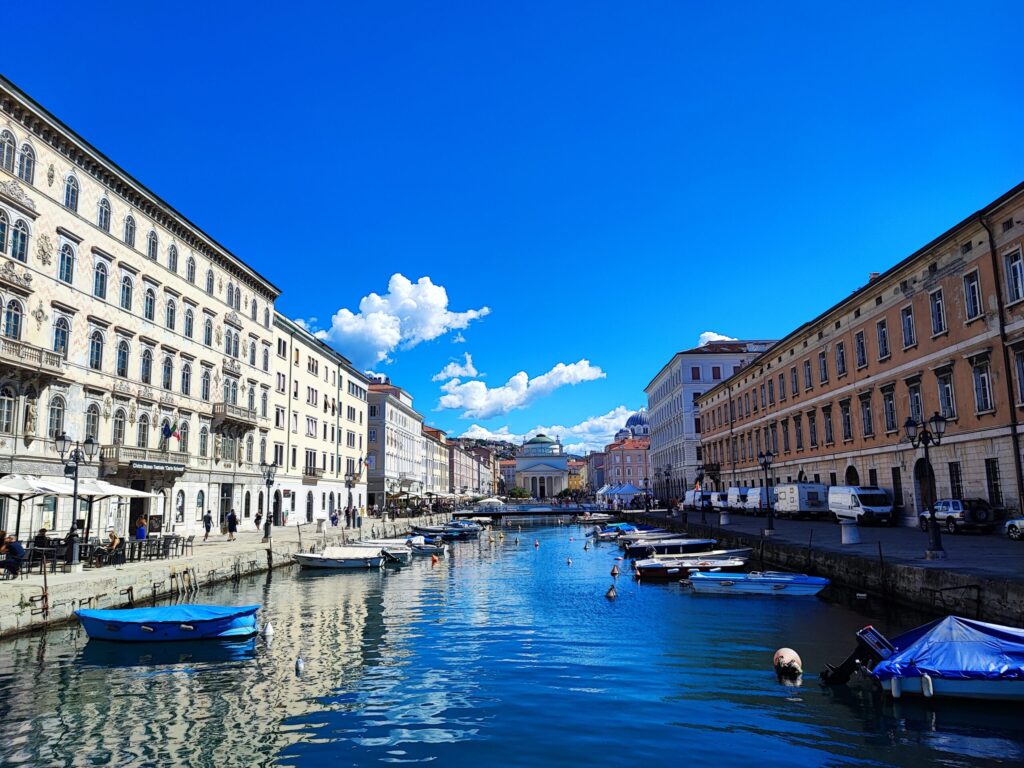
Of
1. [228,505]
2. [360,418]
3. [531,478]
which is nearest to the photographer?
[228,505]

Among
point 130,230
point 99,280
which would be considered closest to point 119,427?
point 99,280

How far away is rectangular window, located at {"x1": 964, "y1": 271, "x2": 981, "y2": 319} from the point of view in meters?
30.2

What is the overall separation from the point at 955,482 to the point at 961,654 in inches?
954

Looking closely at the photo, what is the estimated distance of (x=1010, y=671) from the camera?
11062mm

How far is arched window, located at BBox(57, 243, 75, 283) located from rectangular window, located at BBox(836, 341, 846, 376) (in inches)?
1738

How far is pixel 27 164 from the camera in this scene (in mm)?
30891

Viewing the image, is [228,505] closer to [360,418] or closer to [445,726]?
[360,418]

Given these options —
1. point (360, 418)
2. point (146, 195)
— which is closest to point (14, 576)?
point (146, 195)

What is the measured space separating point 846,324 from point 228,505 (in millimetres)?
43473

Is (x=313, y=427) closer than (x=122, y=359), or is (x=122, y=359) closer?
(x=122, y=359)

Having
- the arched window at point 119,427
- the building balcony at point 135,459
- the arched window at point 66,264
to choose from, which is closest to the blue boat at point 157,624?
the building balcony at point 135,459

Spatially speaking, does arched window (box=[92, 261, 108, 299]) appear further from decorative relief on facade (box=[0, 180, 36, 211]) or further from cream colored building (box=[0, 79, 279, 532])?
decorative relief on facade (box=[0, 180, 36, 211])

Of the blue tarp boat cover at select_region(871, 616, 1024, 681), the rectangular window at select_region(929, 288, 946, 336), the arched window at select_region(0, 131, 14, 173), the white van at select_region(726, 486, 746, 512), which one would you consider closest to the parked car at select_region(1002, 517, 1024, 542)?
the rectangular window at select_region(929, 288, 946, 336)

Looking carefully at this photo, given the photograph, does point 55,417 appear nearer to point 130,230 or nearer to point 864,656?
point 130,230
